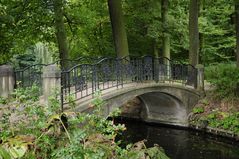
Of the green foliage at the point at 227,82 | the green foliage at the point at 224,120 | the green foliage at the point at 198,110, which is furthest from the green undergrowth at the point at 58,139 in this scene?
the green foliage at the point at 198,110

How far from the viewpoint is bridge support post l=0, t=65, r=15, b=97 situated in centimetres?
705

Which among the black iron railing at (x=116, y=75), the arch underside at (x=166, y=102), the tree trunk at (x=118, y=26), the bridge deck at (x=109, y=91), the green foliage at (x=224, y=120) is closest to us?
the bridge deck at (x=109, y=91)

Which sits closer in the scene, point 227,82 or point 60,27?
point 227,82

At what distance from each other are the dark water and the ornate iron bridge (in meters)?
2.02

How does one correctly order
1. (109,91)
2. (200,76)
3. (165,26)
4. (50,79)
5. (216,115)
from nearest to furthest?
(50,79) < (109,91) < (216,115) < (200,76) < (165,26)

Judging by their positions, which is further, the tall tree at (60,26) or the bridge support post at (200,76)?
the bridge support post at (200,76)

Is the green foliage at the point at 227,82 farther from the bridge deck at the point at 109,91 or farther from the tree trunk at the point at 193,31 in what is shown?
the tree trunk at the point at 193,31

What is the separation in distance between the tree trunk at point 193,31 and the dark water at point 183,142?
2.93 metres

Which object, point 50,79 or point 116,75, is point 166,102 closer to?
point 116,75

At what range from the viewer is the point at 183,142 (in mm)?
11445

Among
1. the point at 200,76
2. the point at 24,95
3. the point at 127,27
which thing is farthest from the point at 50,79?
the point at 127,27

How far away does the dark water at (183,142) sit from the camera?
10.1 meters

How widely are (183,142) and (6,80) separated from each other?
6515mm

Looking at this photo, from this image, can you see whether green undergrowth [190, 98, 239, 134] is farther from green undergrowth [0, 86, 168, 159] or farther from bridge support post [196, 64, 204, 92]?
green undergrowth [0, 86, 168, 159]
